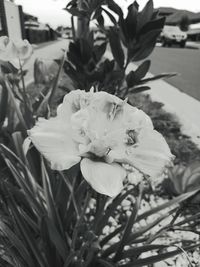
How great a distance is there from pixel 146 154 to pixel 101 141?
91mm

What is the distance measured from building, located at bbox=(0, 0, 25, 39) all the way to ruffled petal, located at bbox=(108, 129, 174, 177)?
269cm

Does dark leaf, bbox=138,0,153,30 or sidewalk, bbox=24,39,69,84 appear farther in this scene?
sidewalk, bbox=24,39,69,84

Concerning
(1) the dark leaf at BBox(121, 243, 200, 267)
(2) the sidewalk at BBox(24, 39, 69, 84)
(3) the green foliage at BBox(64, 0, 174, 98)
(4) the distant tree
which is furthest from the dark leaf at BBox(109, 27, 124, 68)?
(4) the distant tree

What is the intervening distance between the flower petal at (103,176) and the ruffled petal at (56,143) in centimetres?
2

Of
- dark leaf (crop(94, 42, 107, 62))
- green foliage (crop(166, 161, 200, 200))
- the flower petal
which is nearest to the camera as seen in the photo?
the flower petal

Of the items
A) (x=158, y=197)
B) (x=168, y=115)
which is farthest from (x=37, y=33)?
(x=158, y=197)

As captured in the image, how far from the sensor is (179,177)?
1.56 meters

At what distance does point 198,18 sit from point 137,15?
3536cm

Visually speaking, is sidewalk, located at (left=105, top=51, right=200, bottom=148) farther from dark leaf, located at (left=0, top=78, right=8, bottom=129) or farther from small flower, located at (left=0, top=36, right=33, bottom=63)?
small flower, located at (left=0, top=36, right=33, bottom=63)

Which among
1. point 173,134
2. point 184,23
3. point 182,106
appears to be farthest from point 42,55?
point 184,23

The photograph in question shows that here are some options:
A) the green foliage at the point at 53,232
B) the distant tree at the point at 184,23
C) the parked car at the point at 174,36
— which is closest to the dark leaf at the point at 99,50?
Result: the green foliage at the point at 53,232

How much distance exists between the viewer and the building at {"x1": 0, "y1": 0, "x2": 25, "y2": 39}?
3041 millimetres

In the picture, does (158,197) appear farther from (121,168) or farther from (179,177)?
(121,168)

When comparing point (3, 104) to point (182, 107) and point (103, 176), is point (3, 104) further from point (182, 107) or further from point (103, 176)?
point (182, 107)
